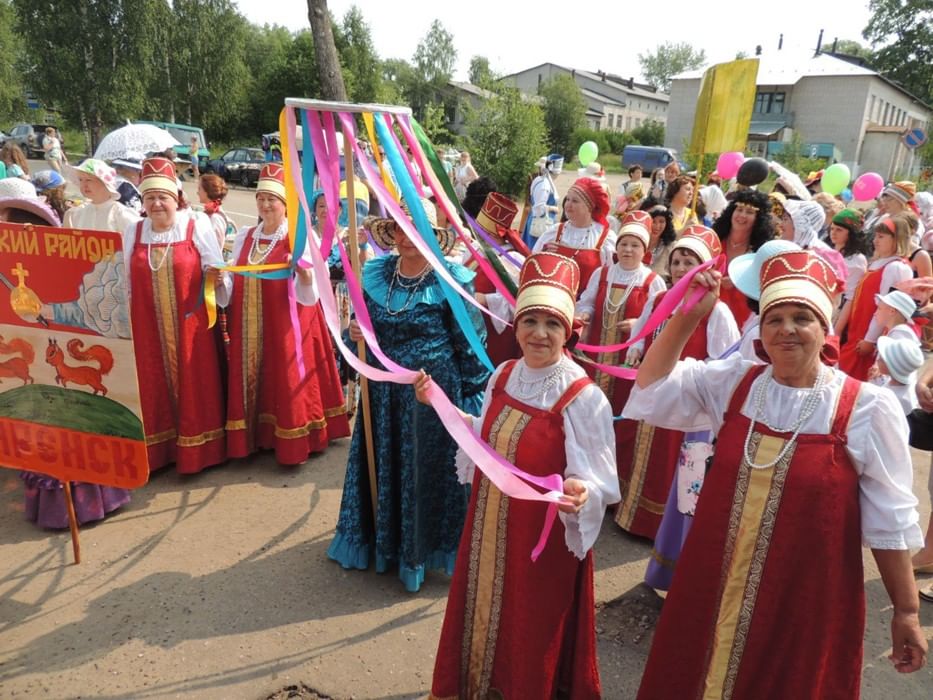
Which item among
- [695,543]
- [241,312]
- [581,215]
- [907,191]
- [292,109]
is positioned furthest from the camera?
[907,191]

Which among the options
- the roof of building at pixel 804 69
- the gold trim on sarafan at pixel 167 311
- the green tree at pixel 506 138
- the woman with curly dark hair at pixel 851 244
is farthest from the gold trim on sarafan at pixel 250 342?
the roof of building at pixel 804 69

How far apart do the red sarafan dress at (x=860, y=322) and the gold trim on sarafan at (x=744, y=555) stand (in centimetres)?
318

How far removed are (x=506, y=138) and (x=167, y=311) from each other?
1678cm

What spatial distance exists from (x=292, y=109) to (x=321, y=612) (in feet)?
8.31

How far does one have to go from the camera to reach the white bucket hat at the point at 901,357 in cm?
305

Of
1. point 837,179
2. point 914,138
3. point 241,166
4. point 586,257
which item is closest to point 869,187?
point 837,179

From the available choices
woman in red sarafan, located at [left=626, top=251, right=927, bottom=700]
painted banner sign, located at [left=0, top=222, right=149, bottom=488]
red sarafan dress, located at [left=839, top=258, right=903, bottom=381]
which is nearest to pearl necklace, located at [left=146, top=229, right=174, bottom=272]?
painted banner sign, located at [left=0, top=222, right=149, bottom=488]

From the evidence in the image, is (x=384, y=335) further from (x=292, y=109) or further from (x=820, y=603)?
(x=820, y=603)

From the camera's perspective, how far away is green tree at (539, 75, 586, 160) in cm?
4419

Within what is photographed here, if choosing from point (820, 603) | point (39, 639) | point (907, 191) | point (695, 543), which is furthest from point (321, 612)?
point (907, 191)

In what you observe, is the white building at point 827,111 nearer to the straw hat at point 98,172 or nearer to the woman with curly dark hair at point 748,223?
the woman with curly dark hair at point 748,223

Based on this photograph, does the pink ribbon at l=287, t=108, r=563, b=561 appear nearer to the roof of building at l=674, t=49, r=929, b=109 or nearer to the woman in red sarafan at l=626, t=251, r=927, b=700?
the woman in red sarafan at l=626, t=251, r=927, b=700

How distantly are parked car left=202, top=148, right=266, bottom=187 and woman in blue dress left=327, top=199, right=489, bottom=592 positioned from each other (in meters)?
22.0

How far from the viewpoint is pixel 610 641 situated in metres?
3.24
